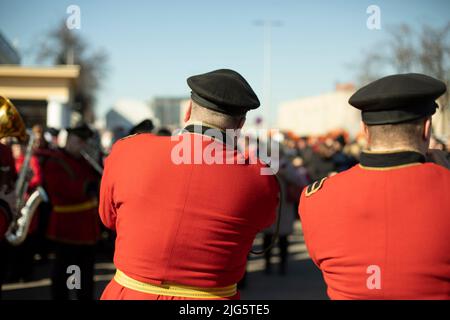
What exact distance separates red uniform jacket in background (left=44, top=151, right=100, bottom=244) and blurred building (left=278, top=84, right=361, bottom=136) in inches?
2144

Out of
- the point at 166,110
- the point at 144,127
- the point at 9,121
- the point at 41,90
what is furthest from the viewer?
the point at 166,110

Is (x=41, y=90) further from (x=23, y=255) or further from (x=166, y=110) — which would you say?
(x=23, y=255)

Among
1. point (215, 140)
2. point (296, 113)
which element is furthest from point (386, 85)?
point (296, 113)

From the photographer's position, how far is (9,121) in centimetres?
433

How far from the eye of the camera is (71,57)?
41438mm

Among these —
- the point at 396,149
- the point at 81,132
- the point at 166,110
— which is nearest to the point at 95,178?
the point at 81,132

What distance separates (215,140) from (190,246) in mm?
490

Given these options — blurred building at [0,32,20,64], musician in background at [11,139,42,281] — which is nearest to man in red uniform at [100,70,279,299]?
musician in background at [11,139,42,281]

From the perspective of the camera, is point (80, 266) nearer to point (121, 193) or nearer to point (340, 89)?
point (121, 193)

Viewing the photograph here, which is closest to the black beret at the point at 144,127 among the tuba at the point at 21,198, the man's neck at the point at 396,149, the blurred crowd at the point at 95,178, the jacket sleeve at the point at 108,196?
the blurred crowd at the point at 95,178

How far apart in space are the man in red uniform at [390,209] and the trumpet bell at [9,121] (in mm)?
2515

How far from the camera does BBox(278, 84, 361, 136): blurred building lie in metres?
68.8

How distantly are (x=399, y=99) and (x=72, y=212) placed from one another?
4.46 m

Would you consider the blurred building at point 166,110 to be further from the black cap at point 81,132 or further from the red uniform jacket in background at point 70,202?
the red uniform jacket in background at point 70,202
